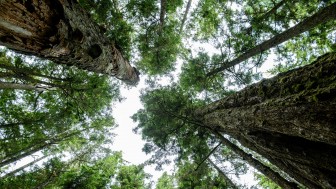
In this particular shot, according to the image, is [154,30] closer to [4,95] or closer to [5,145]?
[4,95]

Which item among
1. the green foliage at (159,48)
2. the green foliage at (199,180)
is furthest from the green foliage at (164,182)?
the green foliage at (159,48)

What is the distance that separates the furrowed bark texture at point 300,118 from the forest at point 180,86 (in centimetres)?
2

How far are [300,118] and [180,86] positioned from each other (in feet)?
32.7

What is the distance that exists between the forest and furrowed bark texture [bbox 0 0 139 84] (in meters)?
0.02

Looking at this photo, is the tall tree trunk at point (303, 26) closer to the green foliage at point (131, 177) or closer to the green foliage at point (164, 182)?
the green foliage at point (131, 177)

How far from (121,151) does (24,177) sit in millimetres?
7254

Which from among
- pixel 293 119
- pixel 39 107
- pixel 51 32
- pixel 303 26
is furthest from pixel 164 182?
pixel 51 32

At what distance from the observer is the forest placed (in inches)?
156

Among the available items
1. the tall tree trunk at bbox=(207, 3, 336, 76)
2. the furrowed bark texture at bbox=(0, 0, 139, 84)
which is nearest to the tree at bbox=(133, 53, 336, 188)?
the tall tree trunk at bbox=(207, 3, 336, 76)

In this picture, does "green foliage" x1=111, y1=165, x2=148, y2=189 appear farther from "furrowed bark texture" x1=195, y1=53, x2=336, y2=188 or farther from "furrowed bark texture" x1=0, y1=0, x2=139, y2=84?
"furrowed bark texture" x1=0, y1=0, x2=139, y2=84

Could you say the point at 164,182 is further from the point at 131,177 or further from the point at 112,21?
the point at 112,21

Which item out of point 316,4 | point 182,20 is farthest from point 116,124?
point 316,4

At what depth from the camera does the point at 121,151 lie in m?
18.4

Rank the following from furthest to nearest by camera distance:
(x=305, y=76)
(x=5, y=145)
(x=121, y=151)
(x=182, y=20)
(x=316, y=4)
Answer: (x=121, y=151) < (x=182, y=20) < (x=5, y=145) < (x=316, y=4) < (x=305, y=76)
